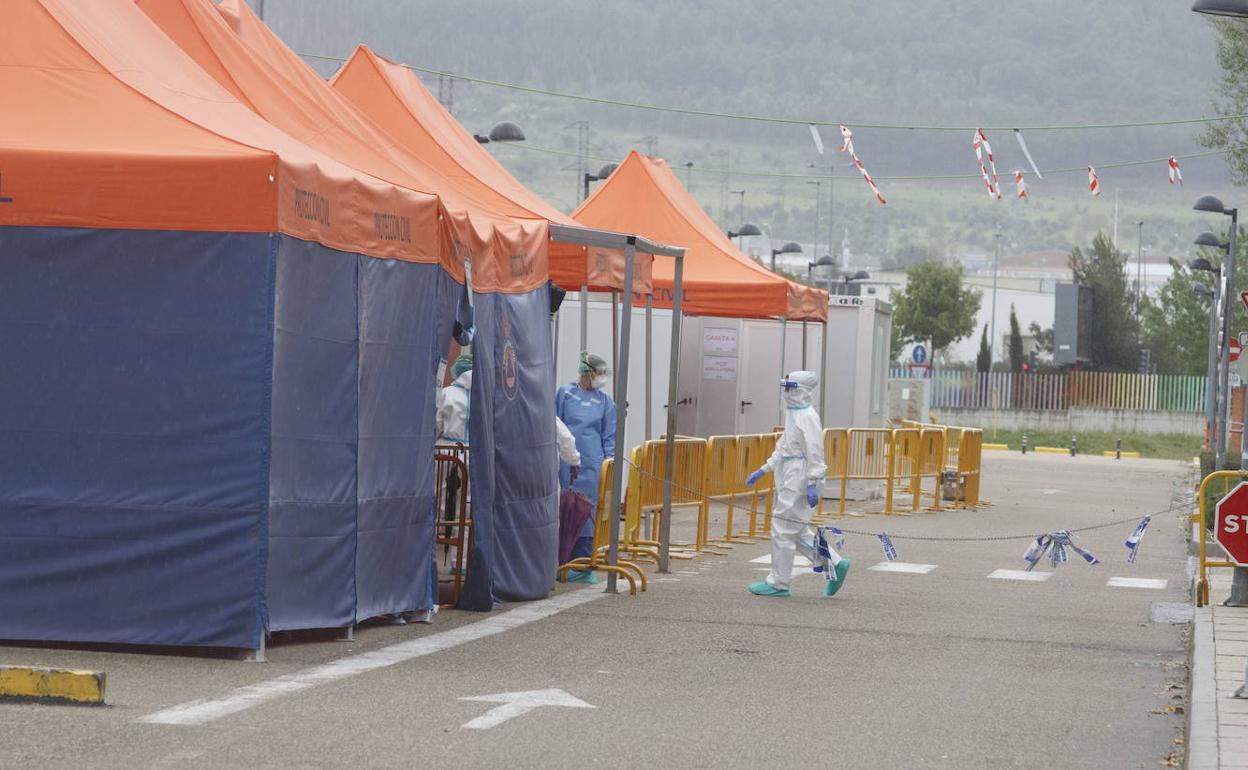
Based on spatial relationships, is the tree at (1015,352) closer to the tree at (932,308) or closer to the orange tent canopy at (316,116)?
the tree at (932,308)

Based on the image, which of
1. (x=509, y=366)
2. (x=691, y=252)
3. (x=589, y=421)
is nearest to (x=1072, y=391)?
(x=691, y=252)

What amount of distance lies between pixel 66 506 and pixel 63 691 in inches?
73.3

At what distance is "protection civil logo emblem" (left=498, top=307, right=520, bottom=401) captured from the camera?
43.4ft

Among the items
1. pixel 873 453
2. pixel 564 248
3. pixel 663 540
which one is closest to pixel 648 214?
pixel 873 453

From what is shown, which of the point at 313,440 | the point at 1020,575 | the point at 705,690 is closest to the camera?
the point at 705,690

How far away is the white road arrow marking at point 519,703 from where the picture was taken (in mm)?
8641

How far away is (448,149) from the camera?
1720 centimetres

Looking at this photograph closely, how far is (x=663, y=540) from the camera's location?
16500 mm

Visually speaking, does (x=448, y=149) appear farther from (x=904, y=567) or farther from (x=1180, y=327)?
Result: (x=1180, y=327)

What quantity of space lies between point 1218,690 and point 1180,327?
67.2 metres

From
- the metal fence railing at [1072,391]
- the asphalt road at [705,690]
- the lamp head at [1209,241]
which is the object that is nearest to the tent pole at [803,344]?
the asphalt road at [705,690]

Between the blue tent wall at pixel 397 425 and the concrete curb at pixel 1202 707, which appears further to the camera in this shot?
the blue tent wall at pixel 397 425

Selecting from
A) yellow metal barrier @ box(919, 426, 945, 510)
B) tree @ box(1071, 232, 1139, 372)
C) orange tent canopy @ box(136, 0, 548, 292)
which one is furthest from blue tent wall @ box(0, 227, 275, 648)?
tree @ box(1071, 232, 1139, 372)

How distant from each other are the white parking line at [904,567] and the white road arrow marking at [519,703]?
344 inches
